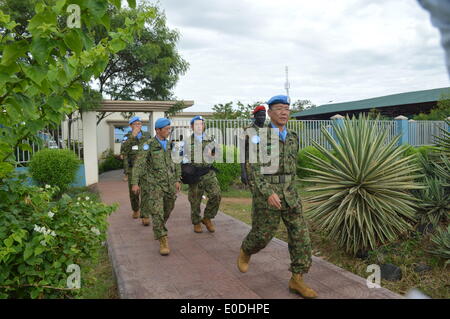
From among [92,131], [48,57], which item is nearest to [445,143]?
[48,57]

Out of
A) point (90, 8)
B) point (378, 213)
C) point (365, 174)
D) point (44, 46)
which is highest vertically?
point (90, 8)

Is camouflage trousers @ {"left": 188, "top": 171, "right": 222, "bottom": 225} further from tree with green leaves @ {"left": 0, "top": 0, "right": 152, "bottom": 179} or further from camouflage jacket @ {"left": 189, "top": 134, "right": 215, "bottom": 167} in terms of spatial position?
tree with green leaves @ {"left": 0, "top": 0, "right": 152, "bottom": 179}

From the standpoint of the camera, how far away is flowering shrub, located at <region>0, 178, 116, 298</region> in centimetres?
224

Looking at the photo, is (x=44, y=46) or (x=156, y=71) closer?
(x=44, y=46)

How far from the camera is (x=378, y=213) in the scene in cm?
451

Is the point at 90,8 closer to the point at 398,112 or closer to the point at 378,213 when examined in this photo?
the point at 378,213

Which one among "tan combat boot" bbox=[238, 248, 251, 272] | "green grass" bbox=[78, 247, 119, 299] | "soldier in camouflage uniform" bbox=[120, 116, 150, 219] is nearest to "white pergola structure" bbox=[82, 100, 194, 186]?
"soldier in camouflage uniform" bbox=[120, 116, 150, 219]

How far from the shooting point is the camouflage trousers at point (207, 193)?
5770 millimetres

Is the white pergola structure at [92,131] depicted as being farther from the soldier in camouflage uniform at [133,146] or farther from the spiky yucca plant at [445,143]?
the spiky yucca plant at [445,143]

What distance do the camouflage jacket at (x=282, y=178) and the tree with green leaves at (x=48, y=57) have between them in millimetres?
1742

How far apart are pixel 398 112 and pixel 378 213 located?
79.7 ft

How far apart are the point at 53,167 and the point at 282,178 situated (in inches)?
303

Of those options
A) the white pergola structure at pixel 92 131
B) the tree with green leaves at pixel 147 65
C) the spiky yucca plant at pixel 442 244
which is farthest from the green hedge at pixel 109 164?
the spiky yucca plant at pixel 442 244
